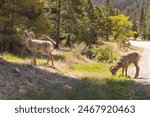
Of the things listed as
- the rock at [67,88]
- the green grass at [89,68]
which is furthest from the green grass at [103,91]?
the green grass at [89,68]

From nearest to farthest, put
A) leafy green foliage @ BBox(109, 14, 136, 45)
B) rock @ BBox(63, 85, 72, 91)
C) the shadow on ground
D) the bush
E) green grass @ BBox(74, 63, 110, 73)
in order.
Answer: the shadow on ground, rock @ BBox(63, 85, 72, 91), green grass @ BBox(74, 63, 110, 73), the bush, leafy green foliage @ BBox(109, 14, 136, 45)

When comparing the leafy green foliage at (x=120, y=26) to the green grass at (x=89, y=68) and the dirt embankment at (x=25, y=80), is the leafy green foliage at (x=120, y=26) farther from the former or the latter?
the dirt embankment at (x=25, y=80)

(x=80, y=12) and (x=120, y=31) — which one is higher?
(x=80, y=12)

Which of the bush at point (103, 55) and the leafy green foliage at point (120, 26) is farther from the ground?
the bush at point (103, 55)

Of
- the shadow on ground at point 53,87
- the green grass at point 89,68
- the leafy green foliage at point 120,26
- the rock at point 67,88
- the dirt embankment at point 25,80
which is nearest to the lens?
the shadow on ground at point 53,87

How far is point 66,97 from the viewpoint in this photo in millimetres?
14438

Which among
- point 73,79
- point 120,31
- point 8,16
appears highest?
point 8,16

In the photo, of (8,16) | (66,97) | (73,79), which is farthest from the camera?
(8,16)

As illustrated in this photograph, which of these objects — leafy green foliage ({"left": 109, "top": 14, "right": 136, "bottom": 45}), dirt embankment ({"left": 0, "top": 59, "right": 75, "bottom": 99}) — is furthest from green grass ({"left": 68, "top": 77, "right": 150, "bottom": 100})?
leafy green foliage ({"left": 109, "top": 14, "right": 136, "bottom": 45})

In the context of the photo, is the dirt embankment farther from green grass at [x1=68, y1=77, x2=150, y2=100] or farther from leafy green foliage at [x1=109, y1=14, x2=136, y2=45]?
leafy green foliage at [x1=109, y1=14, x2=136, y2=45]

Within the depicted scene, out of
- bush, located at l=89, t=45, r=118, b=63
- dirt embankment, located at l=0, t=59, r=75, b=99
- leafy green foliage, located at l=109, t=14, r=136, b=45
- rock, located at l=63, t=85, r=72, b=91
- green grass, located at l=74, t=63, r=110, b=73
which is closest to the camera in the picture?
dirt embankment, located at l=0, t=59, r=75, b=99

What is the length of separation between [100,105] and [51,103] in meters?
1.35

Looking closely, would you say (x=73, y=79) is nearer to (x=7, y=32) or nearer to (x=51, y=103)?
(x=51, y=103)

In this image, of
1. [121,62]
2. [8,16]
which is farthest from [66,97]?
[8,16]
